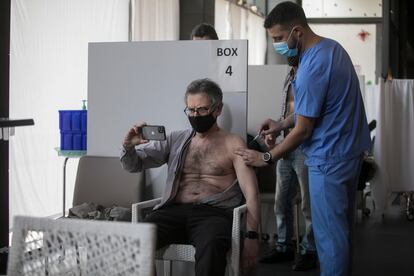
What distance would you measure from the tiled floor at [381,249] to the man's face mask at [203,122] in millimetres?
1250

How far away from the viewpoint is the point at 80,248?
49.6 inches

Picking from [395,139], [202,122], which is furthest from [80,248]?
[395,139]

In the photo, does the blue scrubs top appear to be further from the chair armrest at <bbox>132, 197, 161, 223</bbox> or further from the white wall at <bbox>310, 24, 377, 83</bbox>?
the white wall at <bbox>310, 24, 377, 83</bbox>

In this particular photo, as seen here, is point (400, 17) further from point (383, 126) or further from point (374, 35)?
point (383, 126)

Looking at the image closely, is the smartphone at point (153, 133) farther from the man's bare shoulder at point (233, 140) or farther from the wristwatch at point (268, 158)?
the wristwatch at point (268, 158)

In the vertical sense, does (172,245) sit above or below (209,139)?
below

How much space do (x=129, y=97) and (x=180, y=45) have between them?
40 centimetres

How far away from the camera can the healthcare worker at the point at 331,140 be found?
2.38 metres

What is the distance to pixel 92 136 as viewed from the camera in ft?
10.8

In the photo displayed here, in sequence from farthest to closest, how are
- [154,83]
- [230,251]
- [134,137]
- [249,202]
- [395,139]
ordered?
[395,139] → [154,83] → [134,137] → [249,202] → [230,251]

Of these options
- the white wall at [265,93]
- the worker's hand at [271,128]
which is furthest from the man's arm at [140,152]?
the white wall at [265,93]

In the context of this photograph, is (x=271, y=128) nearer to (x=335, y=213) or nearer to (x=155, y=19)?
(x=335, y=213)

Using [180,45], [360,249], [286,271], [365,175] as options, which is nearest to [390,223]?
[365,175]

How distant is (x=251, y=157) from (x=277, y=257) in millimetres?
1493
